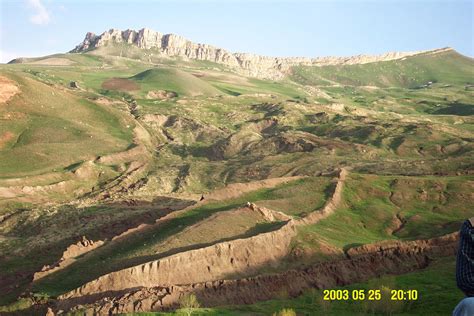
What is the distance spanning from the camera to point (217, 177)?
75562mm

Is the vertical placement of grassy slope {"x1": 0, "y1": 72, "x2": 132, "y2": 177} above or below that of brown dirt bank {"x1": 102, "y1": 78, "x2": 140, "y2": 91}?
below

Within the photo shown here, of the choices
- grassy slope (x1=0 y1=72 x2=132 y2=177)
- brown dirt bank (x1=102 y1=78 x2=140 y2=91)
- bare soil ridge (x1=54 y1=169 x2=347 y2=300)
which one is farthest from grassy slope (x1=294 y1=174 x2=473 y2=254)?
brown dirt bank (x1=102 y1=78 x2=140 y2=91)

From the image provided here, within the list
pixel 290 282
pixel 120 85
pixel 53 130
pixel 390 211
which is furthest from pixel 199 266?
pixel 120 85

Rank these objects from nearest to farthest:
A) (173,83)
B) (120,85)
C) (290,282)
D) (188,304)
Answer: (188,304)
(290,282)
(120,85)
(173,83)

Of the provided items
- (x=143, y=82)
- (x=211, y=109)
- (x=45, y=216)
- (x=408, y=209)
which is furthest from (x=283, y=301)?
(x=143, y=82)

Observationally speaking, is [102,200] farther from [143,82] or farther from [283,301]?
[143,82]

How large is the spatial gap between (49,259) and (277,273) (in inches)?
859

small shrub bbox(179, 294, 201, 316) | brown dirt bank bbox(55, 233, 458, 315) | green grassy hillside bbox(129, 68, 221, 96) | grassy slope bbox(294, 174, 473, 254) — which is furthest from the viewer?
green grassy hillside bbox(129, 68, 221, 96)

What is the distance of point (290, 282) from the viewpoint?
30078mm

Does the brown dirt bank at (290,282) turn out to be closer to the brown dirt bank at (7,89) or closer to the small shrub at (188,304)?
the small shrub at (188,304)

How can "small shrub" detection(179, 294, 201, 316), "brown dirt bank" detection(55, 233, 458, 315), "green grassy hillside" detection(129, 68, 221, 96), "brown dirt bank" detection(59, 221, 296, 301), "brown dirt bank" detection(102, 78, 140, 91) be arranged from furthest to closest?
1. "green grassy hillside" detection(129, 68, 221, 96)
2. "brown dirt bank" detection(102, 78, 140, 91)
3. "brown dirt bank" detection(59, 221, 296, 301)
4. "brown dirt bank" detection(55, 233, 458, 315)
5. "small shrub" detection(179, 294, 201, 316)

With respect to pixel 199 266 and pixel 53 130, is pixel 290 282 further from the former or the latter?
pixel 53 130

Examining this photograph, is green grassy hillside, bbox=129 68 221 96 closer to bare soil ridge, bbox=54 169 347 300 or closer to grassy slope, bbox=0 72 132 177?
grassy slope, bbox=0 72 132 177

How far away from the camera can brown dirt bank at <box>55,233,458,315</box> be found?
81.9 ft
